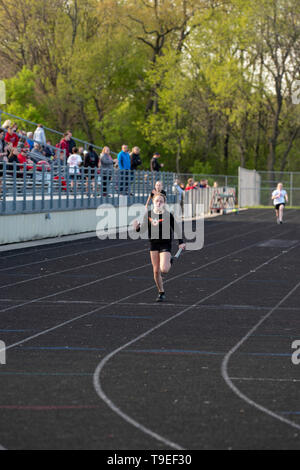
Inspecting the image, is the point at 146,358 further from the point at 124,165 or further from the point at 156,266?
the point at 124,165

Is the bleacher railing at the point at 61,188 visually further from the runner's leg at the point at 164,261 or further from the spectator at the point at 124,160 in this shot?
the runner's leg at the point at 164,261

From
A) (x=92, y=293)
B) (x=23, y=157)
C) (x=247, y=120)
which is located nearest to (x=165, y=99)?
(x=247, y=120)

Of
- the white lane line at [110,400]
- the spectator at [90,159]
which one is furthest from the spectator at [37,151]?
the white lane line at [110,400]

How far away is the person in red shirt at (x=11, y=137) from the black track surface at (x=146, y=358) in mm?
10342

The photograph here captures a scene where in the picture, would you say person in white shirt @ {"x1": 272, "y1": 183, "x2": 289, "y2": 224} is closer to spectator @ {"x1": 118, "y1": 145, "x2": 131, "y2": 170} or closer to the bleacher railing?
the bleacher railing

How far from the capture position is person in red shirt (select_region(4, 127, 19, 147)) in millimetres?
29766

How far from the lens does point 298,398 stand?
318 inches

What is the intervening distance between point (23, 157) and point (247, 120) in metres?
41.8

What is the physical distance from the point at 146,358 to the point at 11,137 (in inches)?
830

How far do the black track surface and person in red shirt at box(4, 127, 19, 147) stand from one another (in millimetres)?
10342

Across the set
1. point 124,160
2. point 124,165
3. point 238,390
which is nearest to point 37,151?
point 124,160

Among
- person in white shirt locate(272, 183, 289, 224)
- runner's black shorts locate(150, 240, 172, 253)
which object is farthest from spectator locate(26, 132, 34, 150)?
runner's black shorts locate(150, 240, 172, 253)

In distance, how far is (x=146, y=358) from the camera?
32.4ft
